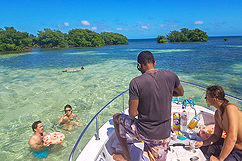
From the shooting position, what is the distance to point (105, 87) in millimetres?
10414

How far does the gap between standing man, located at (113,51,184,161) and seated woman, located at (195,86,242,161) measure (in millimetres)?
457

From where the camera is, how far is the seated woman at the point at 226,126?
1864 millimetres

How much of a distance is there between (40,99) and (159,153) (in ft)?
25.9

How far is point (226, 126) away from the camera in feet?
6.49

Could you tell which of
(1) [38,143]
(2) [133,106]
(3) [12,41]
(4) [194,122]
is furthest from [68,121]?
(3) [12,41]

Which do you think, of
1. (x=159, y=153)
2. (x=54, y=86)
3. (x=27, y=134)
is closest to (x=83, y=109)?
(x=27, y=134)

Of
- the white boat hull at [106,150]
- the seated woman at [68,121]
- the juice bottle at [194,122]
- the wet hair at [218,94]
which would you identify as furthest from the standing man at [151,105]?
the seated woman at [68,121]

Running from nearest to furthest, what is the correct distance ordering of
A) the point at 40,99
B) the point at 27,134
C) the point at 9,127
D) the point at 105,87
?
the point at 27,134 < the point at 9,127 < the point at 40,99 < the point at 105,87

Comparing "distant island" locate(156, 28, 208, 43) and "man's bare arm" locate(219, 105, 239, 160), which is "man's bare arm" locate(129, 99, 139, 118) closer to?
"man's bare arm" locate(219, 105, 239, 160)

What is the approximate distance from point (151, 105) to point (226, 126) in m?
1.00

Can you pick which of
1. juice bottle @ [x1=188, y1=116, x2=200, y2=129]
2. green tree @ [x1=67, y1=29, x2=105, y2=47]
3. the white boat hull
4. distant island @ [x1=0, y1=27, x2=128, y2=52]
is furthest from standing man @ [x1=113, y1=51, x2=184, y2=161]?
green tree @ [x1=67, y1=29, x2=105, y2=47]

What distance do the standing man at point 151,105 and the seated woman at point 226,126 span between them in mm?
457

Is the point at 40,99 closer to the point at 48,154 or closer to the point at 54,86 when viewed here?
the point at 54,86

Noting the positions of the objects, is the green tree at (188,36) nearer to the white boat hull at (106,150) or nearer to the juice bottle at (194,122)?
the juice bottle at (194,122)
